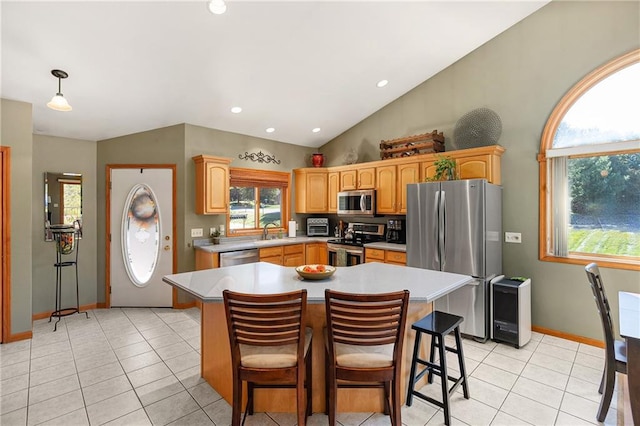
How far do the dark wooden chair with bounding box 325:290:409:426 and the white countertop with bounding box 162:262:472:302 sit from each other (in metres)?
0.23

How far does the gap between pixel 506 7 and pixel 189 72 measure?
12.0ft

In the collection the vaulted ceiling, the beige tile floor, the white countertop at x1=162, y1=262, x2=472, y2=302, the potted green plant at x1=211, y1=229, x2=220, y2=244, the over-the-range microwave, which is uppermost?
the vaulted ceiling

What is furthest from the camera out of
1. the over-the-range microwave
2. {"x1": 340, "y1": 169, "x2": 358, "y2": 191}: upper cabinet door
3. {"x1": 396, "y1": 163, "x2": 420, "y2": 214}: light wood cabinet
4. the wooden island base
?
{"x1": 340, "y1": 169, "x2": 358, "y2": 191}: upper cabinet door

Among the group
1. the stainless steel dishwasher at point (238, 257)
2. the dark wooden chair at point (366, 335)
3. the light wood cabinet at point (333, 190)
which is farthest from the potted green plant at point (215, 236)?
the dark wooden chair at point (366, 335)

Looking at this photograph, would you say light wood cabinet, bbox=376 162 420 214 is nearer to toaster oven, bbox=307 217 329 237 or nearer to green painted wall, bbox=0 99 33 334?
toaster oven, bbox=307 217 329 237

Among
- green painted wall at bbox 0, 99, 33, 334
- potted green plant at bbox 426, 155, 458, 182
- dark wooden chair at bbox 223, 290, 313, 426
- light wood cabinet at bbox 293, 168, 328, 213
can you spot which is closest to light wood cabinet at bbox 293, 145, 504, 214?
light wood cabinet at bbox 293, 168, 328, 213

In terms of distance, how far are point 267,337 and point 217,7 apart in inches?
104

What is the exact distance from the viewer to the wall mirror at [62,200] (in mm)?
4215

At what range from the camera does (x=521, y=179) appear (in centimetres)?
384

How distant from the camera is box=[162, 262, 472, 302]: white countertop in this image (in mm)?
2096

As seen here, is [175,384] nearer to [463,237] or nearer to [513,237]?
[463,237]

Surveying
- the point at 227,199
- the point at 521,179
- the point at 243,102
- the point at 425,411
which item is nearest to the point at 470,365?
the point at 425,411

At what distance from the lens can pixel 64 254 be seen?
435 centimetres

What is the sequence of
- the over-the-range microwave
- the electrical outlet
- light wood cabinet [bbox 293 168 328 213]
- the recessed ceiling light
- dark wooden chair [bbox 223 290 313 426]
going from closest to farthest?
dark wooden chair [bbox 223 290 313 426], the recessed ceiling light, the electrical outlet, the over-the-range microwave, light wood cabinet [bbox 293 168 328 213]
